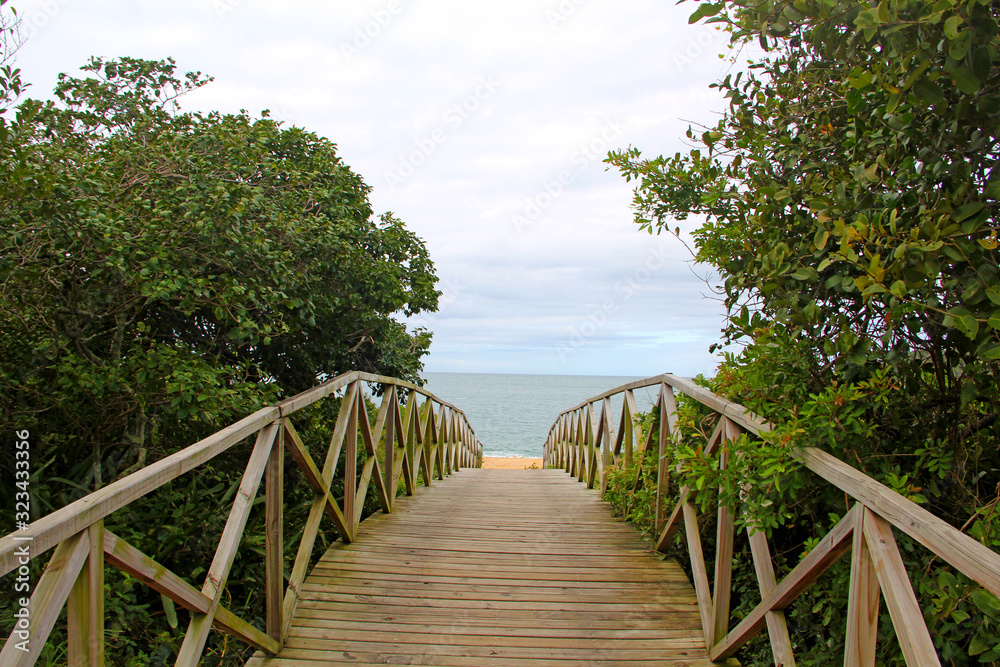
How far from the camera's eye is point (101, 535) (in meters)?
1.29

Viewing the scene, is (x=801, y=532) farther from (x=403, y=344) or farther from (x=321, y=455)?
(x=403, y=344)

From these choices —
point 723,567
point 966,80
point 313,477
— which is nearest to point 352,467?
point 313,477

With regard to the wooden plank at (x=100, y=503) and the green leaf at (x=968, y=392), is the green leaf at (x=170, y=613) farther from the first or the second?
the green leaf at (x=968, y=392)

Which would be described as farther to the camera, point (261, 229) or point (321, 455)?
point (321, 455)

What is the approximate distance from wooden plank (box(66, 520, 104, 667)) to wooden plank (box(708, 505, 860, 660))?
1.74m

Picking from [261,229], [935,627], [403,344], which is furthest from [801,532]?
[403,344]

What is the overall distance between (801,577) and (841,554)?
0.57ft

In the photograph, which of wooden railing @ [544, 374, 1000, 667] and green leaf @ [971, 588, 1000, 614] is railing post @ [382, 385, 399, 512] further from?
green leaf @ [971, 588, 1000, 614]

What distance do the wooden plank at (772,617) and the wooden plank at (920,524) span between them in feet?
1.22

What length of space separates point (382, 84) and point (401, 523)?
530 centimetres

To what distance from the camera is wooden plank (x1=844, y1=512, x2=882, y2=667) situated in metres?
1.38

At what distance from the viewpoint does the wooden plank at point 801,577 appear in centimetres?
149

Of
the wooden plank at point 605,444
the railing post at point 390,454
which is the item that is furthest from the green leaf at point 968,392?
the wooden plank at point 605,444

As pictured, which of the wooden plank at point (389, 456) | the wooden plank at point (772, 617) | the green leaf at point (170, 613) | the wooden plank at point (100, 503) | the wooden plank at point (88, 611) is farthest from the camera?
the wooden plank at point (389, 456)
